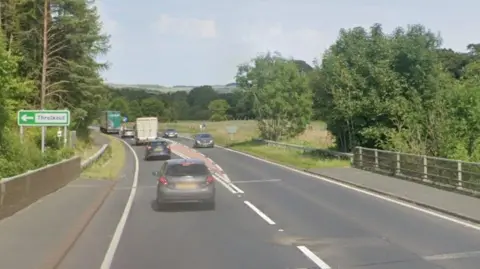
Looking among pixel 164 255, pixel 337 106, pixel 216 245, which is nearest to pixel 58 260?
pixel 164 255

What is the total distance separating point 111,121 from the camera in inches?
4498

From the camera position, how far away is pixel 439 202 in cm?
1881

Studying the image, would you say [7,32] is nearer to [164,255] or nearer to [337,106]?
[337,106]

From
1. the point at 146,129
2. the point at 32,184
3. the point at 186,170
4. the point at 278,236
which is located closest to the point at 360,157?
the point at 186,170

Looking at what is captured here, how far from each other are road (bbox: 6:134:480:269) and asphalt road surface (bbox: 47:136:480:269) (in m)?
0.02

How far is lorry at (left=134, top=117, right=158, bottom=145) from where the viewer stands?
243 feet

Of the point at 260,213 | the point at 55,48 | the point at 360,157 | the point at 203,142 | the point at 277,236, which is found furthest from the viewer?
the point at 203,142

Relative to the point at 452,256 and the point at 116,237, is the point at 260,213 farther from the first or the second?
the point at 452,256

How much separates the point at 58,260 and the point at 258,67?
63996mm

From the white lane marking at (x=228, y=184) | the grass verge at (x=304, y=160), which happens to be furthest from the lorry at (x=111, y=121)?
the white lane marking at (x=228, y=184)

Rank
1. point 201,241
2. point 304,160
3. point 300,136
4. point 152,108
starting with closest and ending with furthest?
point 201,241 < point 304,160 < point 300,136 < point 152,108

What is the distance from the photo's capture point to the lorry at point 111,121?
11412 cm

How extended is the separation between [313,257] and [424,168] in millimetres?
15447

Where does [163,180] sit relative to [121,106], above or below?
below
